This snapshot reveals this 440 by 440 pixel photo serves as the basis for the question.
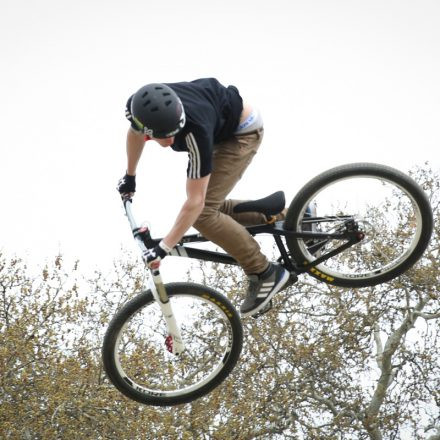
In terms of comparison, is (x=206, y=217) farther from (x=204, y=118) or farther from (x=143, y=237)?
(x=204, y=118)

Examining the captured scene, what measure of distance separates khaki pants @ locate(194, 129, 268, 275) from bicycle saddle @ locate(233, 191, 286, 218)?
89 mm

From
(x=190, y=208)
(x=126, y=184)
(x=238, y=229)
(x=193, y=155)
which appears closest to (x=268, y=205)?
(x=238, y=229)

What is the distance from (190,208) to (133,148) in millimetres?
1107

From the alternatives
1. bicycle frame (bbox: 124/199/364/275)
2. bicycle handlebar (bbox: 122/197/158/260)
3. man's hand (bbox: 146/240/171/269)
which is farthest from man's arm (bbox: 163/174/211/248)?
bicycle frame (bbox: 124/199/364/275)

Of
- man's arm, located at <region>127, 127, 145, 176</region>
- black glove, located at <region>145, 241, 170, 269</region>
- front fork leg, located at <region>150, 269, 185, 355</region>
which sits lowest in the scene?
front fork leg, located at <region>150, 269, 185, 355</region>

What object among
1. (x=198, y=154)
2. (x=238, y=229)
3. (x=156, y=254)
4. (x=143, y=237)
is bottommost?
(x=156, y=254)

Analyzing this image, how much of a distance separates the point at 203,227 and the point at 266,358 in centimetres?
1541

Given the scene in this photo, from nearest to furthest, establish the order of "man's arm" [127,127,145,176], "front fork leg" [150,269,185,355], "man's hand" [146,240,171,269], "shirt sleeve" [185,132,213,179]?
"shirt sleeve" [185,132,213,179] < "man's hand" [146,240,171,269] < "front fork leg" [150,269,185,355] < "man's arm" [127,127,145,176]

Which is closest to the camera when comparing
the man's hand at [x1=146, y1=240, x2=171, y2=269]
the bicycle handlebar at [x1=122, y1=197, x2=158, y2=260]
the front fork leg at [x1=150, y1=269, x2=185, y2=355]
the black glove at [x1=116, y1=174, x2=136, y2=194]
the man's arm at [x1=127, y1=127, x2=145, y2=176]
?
the man's hand at [x1=146, y1=240, x2=171, y2=269]

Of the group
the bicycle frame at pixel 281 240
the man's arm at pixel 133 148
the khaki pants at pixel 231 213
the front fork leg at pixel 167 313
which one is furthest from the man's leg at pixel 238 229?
the man's arm at pixel 133 148

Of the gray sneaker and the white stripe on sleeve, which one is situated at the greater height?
the white stripe on sleeve

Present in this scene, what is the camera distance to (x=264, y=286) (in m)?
5.93

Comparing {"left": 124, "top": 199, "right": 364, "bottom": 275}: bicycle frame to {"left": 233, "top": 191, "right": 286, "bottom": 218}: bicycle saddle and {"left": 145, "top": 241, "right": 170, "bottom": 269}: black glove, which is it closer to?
{"left": 233, "top": 191, "right": 286, "bottom": 218}: bicycle saddle

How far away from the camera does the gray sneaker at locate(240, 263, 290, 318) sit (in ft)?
19.5
